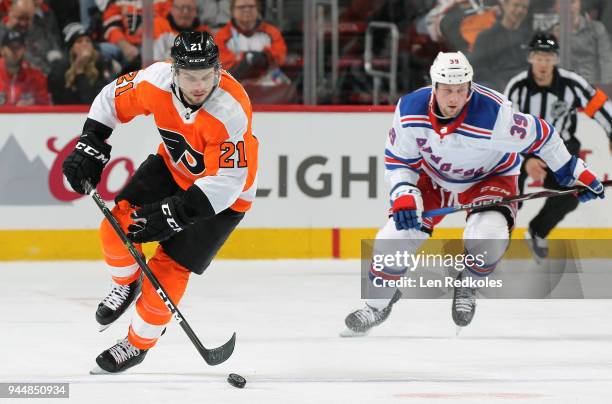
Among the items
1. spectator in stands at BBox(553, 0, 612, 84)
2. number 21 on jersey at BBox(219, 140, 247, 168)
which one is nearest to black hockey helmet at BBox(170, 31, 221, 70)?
number 21 on jersey at BBox(219, 140, 247, 168)

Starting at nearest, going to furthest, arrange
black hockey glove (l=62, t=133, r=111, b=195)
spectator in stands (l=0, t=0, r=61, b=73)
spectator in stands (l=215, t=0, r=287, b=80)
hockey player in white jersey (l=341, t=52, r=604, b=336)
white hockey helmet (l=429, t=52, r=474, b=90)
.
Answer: black hockey glove (l=62, t=133, r=111, b=195) → white hockey helmet (l=429, t=52, r=474, b=90) → hockey player in white jersey (l=341, t=52, r=604, b=336) → spectator in stands (l=0, t=0, r=61, b=73) → spectator in stands (l=215, t=0, r=287, b=80)

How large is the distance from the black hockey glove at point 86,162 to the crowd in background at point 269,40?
326 centimetres

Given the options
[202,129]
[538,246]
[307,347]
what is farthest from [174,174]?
[538,246]

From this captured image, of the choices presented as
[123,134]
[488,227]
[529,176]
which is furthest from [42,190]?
[488,227]

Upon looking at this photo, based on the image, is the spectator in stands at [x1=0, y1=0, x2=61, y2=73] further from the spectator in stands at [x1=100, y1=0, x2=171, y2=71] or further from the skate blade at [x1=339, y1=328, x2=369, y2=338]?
the skate blade at [x1=339, y1=328, x2=369, y2=338]

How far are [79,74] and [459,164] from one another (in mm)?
3128

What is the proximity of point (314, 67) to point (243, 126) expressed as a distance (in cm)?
366

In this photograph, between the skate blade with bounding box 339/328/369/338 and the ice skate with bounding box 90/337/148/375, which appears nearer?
the ice skate with bounding box 90/337/148/375

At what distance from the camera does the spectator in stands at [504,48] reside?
8031mm

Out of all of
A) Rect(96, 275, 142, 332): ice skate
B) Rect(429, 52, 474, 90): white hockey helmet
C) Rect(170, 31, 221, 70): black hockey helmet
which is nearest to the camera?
Rect(170, 31, 221, 70): black hockey helmet

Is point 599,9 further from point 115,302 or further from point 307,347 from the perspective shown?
point 115,302

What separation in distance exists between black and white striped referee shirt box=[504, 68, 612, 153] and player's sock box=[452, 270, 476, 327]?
2199mm

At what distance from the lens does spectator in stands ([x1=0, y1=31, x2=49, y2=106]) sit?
→ 780cm

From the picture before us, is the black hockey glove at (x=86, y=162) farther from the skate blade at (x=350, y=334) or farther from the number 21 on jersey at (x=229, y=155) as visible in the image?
the skate blade at (x=350, y=334)
